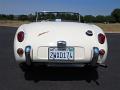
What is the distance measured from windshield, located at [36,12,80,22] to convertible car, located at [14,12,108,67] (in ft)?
5.39

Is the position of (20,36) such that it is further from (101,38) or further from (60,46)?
(101,38)

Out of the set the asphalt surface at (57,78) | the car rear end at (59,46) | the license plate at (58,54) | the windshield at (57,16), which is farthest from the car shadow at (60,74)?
the windshield at (57,16)

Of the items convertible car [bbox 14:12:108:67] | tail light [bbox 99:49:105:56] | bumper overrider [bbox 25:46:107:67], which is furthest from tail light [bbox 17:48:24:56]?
tail light [bbox 99:49:105:56]

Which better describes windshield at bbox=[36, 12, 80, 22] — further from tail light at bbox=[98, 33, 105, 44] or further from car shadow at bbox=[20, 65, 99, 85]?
tail light at bbox=[98, 33, 105, 44]

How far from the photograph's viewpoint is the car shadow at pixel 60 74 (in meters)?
7.00

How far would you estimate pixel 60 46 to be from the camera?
6.29 metres

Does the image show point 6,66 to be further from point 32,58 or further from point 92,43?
point 92,43

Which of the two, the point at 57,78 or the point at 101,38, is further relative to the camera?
the point at 57,78

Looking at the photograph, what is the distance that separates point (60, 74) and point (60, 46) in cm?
119

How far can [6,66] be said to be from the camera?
830cm

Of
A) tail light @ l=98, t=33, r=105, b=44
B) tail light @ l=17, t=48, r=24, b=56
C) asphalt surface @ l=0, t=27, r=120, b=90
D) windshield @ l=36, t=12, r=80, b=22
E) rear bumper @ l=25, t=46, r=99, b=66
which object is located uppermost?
windshield @ l=36, t=12, r=80, b=22

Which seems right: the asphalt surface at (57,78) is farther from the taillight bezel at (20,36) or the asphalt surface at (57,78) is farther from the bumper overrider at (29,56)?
the taillight bezel at (20,36)

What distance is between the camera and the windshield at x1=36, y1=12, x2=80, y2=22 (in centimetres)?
831

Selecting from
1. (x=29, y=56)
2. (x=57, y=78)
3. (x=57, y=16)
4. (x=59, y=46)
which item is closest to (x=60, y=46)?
(x=59, y=46)
